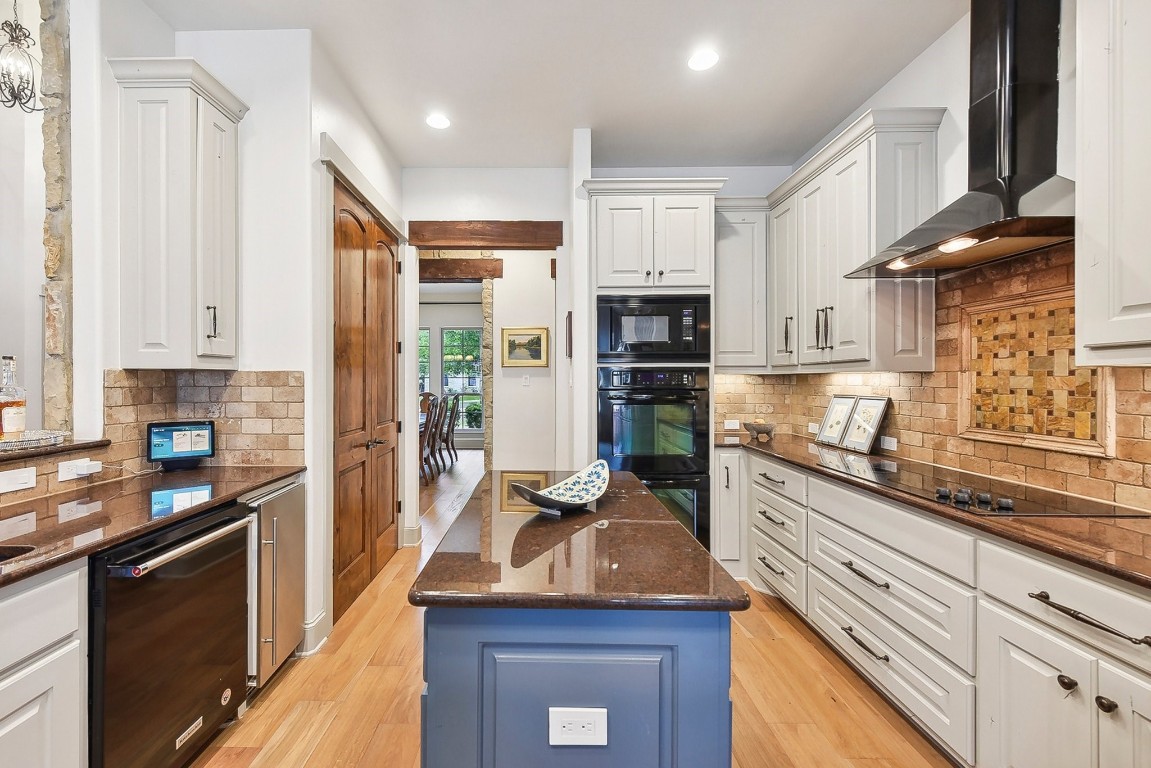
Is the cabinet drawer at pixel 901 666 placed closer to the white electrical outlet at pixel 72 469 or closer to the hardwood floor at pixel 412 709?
the hardwood floor at pixel 412 709

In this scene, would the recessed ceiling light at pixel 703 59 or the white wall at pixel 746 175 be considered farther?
the white wall at pixel 746 175

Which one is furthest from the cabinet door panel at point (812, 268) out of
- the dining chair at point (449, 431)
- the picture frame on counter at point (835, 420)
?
the dining chair at point (449, 431)

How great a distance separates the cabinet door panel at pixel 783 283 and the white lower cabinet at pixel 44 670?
3299 mm

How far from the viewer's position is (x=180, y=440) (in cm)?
224

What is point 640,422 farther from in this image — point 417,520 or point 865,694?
point 417,520

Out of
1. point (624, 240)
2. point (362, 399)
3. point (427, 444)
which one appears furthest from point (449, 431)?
point (624, 240)

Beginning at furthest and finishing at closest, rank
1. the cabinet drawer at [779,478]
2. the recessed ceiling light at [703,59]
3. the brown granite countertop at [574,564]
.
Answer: the cabinet drawer at [779,478], the recessed ceiling light at [703,59], the brown granite countertop at [574,564]

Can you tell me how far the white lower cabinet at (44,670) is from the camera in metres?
1.16

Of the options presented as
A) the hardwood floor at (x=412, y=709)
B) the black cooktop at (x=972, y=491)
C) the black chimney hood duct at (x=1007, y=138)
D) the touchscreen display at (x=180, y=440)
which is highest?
the black chimney hood duct at (x=1007, y=138)

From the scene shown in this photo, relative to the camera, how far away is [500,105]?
3.08 metres

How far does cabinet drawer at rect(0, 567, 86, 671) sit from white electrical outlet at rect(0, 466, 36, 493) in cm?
68

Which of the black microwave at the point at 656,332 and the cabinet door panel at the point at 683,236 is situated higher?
the cabinet door panel at the point at 683,236

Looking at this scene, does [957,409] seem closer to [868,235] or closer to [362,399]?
[868,235]

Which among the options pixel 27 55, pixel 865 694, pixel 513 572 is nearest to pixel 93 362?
pixel 27 55
